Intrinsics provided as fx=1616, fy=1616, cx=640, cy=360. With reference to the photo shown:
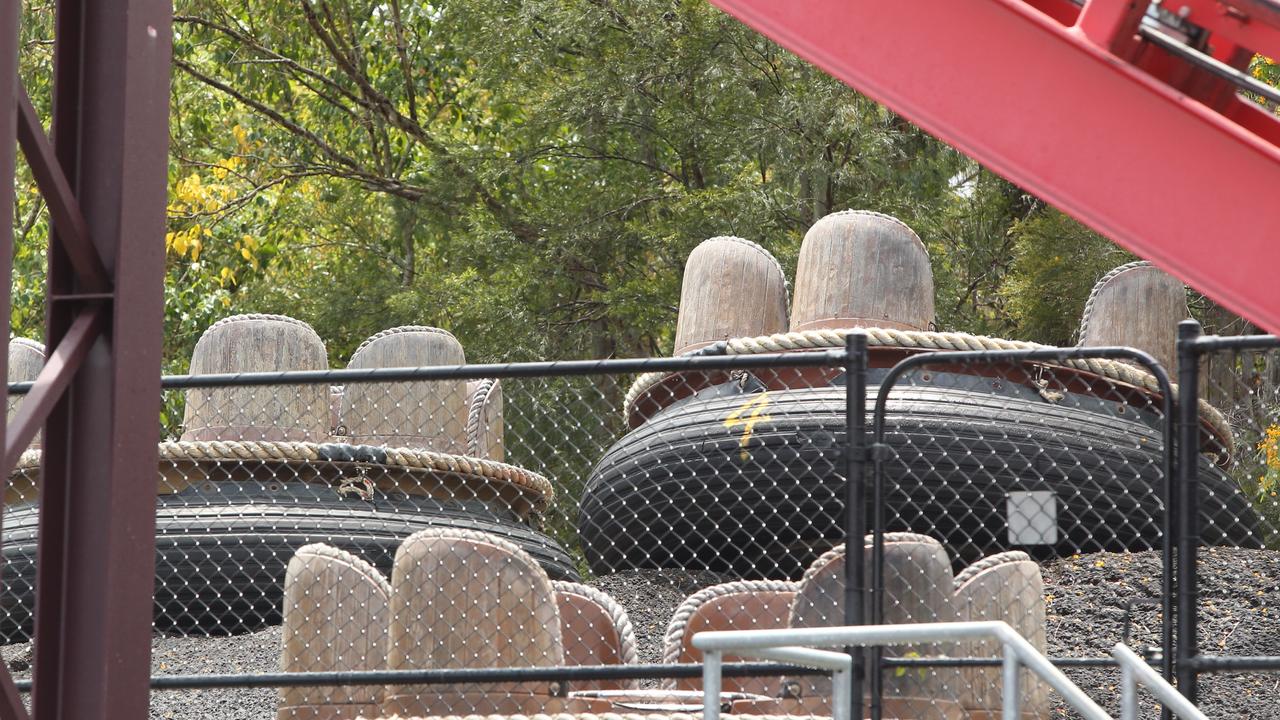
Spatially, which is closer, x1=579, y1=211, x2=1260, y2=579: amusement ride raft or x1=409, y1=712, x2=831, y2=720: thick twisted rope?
x1=409, y1=712, x2=831, y2=720: thick twisted rope

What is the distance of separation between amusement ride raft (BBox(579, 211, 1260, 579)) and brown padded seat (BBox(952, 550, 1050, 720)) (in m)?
1.47

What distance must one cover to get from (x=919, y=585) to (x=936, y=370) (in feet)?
9.27

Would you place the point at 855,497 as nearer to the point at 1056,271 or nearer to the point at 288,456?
the point at 288,456

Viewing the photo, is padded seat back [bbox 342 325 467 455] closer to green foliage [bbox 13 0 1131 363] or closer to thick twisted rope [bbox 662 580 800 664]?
thick twisted rope [bbox 662 580 800 664]

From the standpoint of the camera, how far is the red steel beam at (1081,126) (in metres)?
2.31

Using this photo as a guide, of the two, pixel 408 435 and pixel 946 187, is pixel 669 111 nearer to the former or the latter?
pixel 946 187

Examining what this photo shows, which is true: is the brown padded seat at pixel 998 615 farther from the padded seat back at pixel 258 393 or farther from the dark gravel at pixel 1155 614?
the padded seat back at pixel 258 393

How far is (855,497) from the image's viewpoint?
4.28 meters

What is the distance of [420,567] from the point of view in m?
4.50

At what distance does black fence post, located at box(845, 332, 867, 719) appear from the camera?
13.8 feet

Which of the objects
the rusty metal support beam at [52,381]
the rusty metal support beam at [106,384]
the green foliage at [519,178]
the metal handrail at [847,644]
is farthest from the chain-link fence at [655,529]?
the green foliage at [519,178]

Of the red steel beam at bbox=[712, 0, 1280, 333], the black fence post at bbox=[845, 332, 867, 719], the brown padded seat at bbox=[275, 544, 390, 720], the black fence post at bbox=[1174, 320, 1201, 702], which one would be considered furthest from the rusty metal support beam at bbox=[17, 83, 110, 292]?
the black fence post at bbox=[1174, 320, 1201, 702]

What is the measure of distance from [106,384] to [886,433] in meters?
4.27

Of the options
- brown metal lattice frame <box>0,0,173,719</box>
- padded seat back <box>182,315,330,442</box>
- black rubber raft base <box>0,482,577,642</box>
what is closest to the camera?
brown metal lattice frame <box>0,0,173,719</box>
